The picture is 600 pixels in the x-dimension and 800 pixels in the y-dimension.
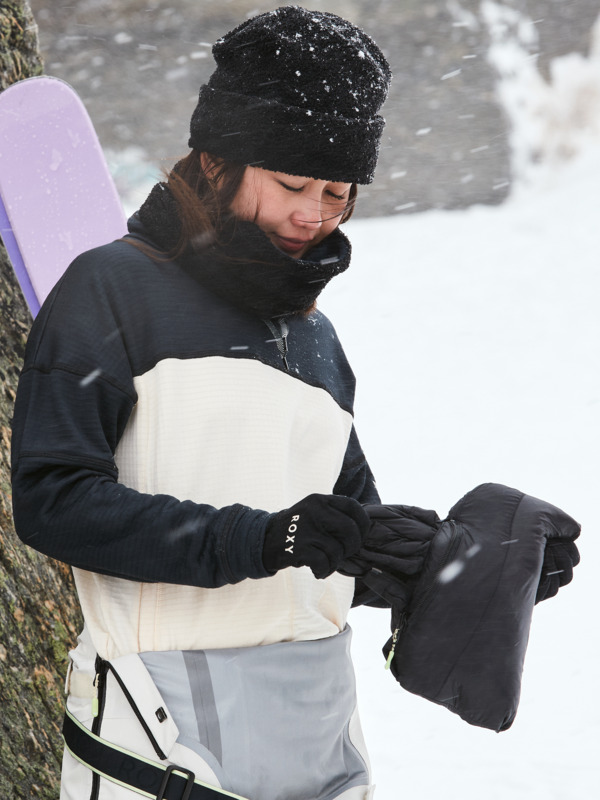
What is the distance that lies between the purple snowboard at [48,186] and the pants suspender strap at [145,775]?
42.8 inches

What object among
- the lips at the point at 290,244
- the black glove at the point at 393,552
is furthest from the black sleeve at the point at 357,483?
the lips at the point at 290,244

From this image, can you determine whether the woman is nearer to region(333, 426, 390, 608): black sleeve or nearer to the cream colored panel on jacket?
the cream colored panel on jacket

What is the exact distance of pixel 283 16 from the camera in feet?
4.14

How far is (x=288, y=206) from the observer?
4.25ft

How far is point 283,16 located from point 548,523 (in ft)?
2.91

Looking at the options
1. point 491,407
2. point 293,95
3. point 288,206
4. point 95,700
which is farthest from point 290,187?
point 491,407

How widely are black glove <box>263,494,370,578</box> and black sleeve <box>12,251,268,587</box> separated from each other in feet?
0.07

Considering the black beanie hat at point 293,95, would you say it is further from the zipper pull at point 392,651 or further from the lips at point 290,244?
the zipper pull at point 392,651

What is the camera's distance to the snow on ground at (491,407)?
10.3 ft

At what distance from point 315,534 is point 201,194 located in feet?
1.98

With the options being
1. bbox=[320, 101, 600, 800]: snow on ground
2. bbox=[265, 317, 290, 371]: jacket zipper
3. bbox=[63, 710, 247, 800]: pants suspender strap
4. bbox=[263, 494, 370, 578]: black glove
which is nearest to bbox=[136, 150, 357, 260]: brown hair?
bbox=[265, 317, 290, 371]: jacket zipper

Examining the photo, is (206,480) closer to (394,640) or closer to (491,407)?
(394,640)

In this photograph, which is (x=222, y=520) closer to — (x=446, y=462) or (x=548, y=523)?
(x=548, y=523)

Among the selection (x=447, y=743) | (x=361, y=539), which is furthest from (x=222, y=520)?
(x=447, y=743)
